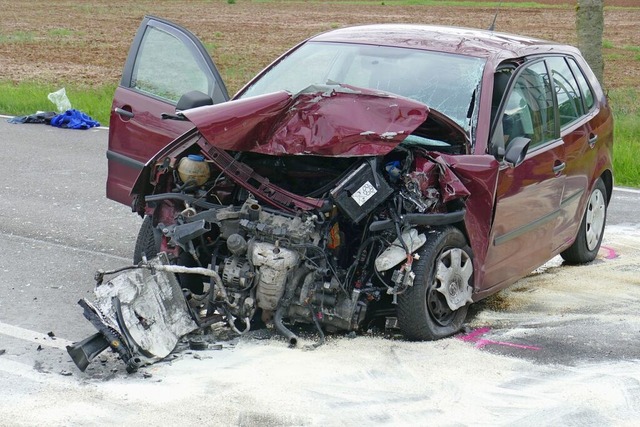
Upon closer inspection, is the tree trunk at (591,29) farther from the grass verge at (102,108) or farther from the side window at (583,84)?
the side window at (583,84)

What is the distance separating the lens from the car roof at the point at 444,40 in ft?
23.5

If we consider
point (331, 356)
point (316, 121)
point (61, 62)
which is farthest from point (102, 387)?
point (61, 62)

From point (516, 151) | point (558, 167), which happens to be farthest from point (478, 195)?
point (558, 167)

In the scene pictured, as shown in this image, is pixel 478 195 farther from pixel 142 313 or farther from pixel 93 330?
pixel 93 330

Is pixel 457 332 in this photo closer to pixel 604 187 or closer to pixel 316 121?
pixel 316 121

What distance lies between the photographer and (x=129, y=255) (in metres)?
8.15

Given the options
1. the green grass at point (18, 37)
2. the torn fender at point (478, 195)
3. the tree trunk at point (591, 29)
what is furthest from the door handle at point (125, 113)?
the green grass at point (18, 37)

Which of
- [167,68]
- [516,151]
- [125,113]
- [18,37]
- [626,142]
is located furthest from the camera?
[18,37]

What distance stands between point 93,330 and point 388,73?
2.44m

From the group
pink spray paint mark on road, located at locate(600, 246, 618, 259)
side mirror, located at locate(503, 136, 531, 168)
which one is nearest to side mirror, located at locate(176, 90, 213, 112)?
side mirror, located at locate(503, 136, 531, 168)

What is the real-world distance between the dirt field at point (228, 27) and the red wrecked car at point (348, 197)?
14.0 m

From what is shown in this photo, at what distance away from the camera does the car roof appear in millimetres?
7160

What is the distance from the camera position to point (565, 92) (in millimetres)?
7914

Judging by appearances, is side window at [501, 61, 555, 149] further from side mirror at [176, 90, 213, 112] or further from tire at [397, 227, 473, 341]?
side mirror at [176, 90, 213, 112]
